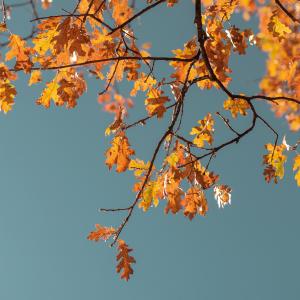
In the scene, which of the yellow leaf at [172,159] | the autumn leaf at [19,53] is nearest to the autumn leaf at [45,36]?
the autumn leaf at [19,53]

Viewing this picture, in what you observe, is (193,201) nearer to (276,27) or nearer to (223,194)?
(223,194)

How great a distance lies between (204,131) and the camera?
4648 millimetres

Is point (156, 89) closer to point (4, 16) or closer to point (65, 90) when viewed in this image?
point (65, 90)

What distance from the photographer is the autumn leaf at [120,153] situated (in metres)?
4.00

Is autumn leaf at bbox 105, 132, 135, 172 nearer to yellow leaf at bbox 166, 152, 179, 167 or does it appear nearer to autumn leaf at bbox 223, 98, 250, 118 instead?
yellow leaf at bbox 166, 152, 179, 167

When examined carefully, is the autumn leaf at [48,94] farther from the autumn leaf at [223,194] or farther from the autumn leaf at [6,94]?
the autumn leaf at [223,194]

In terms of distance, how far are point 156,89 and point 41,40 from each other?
1120 mm

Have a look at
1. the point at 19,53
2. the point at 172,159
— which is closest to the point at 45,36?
the point at 19,53

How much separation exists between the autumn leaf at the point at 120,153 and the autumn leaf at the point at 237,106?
129 cm

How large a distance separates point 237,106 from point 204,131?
16.7 inches

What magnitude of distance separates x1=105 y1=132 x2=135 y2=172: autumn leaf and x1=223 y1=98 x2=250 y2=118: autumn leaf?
1286 millimetres

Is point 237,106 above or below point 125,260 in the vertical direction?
above

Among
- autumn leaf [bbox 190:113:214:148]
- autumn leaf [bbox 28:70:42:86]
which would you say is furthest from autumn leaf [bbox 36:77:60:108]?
autumn leaf [bbox 190:113:214:148]

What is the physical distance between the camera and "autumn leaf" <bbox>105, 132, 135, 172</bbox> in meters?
4.00
